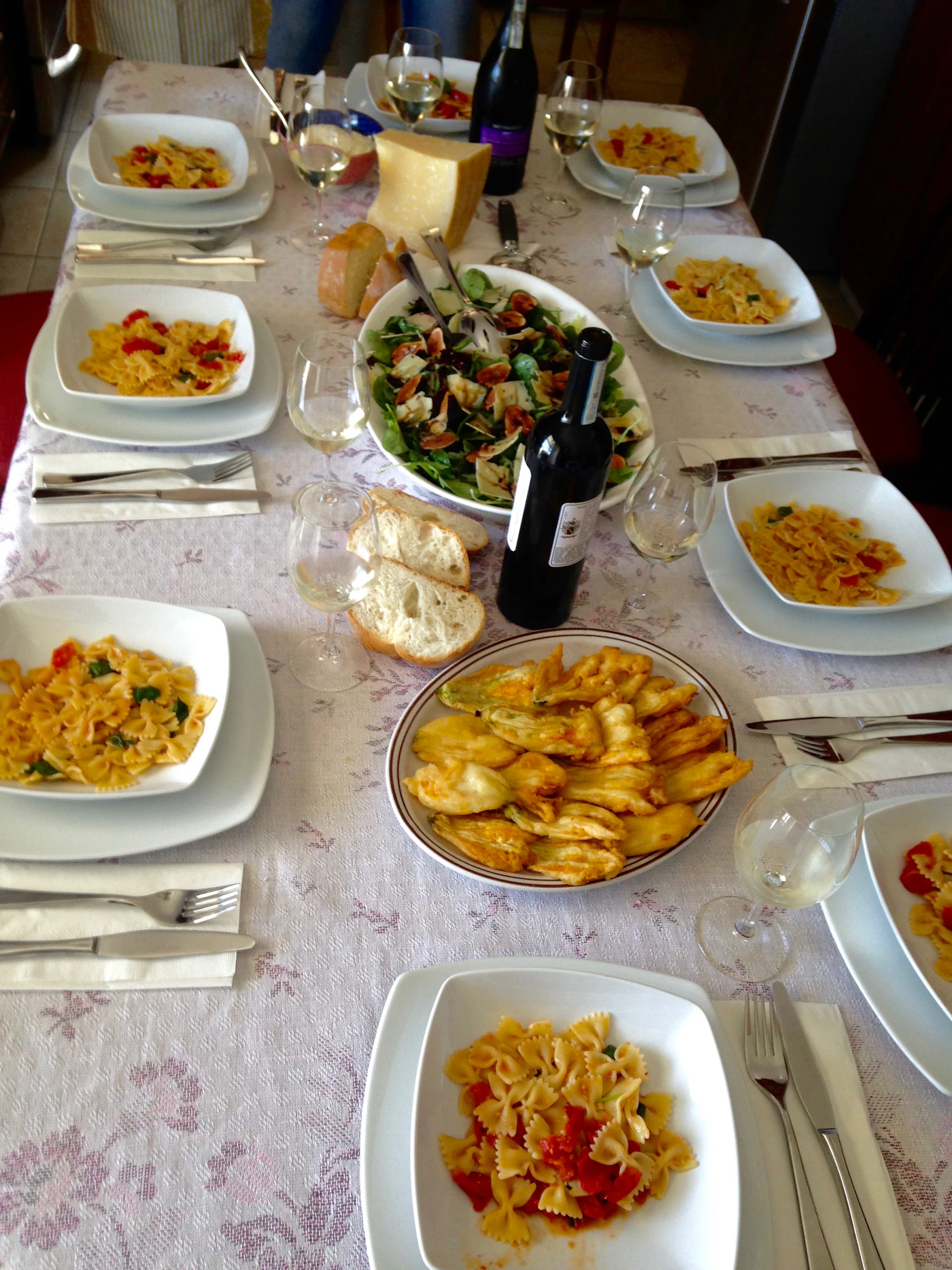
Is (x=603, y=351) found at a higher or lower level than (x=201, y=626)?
higher

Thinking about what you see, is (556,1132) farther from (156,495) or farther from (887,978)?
(156,495)

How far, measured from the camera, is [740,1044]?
3.08ft

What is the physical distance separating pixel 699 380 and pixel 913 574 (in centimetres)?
55

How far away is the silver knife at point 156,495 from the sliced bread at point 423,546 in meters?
0.21

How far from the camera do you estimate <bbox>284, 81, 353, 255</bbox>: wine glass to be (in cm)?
179

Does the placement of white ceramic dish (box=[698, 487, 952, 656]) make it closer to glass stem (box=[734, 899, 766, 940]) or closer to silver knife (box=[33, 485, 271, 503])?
glass stem (box=[734, 899, 766, 940])

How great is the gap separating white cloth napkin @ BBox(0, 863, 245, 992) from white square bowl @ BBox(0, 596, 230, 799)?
0.50ft

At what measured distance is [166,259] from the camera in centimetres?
173

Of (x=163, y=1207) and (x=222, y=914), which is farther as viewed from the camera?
(x=222, y=914)

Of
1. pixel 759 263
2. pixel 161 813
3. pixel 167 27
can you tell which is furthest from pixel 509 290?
pixel 167 27

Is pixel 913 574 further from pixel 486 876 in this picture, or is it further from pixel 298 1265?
pixel 298 1265

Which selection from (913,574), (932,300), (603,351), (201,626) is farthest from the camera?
(932,300)

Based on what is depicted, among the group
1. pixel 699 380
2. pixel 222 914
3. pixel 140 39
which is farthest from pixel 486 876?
pixel 140 39

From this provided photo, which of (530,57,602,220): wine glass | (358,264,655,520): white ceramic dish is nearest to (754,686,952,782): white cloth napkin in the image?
(358,264,655,520): white ceramic dish
